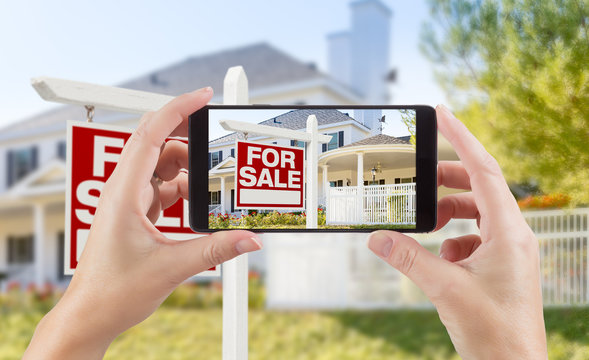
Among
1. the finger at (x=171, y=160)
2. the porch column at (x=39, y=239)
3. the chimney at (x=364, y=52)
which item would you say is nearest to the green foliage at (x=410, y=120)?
the finger at (x=171, y=160)

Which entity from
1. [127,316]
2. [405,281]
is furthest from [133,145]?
[405,281]

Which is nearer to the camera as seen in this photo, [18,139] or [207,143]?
[207,143]

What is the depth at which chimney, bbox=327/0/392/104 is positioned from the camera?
9.54 meters

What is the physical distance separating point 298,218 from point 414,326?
171 inches

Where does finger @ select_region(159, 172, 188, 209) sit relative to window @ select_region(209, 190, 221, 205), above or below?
above

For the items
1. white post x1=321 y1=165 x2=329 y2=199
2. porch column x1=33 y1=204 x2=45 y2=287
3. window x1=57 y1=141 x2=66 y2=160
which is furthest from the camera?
window x1=57 y1=141 x2=66 y2=160

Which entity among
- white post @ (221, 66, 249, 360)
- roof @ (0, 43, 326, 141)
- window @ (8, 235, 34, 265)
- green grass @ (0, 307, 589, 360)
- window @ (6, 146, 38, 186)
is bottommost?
green grass @ (0, 307, 589, 360)

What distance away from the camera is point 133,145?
1029 millimetres

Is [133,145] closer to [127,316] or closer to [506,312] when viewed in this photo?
[127,316]

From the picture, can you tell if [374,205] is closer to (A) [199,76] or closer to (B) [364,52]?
(B) [364,52]

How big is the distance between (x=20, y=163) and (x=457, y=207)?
11.0 m

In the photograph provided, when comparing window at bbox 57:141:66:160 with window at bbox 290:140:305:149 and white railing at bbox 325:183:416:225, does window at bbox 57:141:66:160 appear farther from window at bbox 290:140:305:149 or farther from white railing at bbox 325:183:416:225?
white railing at bbox 325:183:416:225

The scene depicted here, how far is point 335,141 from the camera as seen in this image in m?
1.30

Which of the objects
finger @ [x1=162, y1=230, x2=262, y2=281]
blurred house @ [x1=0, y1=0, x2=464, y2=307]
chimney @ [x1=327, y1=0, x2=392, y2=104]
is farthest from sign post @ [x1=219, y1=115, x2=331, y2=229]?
chimney @ [x1=327, y1=0, x2=392, y2=104]
